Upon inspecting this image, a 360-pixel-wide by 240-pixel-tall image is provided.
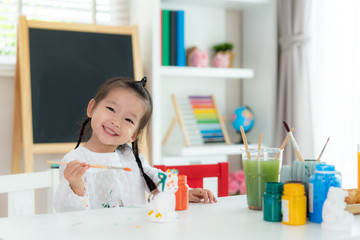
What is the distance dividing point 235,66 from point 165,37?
0.67 m

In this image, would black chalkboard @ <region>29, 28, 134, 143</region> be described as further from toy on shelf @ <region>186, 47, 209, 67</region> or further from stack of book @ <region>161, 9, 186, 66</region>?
toy on shelf @ <region>186, 47, 209, 67</region>

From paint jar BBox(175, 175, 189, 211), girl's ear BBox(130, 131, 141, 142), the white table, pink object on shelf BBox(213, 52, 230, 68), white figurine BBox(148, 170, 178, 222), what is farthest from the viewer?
pink object on shelf BBox(213, 52, 230, 68)

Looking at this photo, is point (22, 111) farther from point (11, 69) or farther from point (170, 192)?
point (170, 192)

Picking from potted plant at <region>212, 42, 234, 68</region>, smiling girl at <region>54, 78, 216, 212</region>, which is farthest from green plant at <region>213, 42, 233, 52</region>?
smiling girl at <region>54, 78, 216, 212</region>

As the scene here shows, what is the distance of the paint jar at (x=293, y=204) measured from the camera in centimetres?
97

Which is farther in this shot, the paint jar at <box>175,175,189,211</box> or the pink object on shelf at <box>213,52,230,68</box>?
the pink object on shelf at <box>213,52,230,68</box>

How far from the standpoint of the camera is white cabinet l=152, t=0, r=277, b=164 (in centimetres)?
284

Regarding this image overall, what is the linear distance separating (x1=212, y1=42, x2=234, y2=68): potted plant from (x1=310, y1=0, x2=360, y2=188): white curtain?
1.66 feet

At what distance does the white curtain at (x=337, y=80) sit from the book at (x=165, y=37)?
0.87 metres

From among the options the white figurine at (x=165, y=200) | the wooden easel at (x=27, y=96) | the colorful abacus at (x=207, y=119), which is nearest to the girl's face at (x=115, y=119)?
the white figurine at (x=165, y=200)

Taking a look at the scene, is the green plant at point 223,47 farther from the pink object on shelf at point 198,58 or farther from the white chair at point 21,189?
the white chair at point 21,189

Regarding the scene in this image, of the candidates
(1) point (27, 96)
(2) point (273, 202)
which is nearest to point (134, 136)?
(2) point (273, 202)

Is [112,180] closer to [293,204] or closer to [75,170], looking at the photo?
[75,170]

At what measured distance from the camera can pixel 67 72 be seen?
2432 mm
